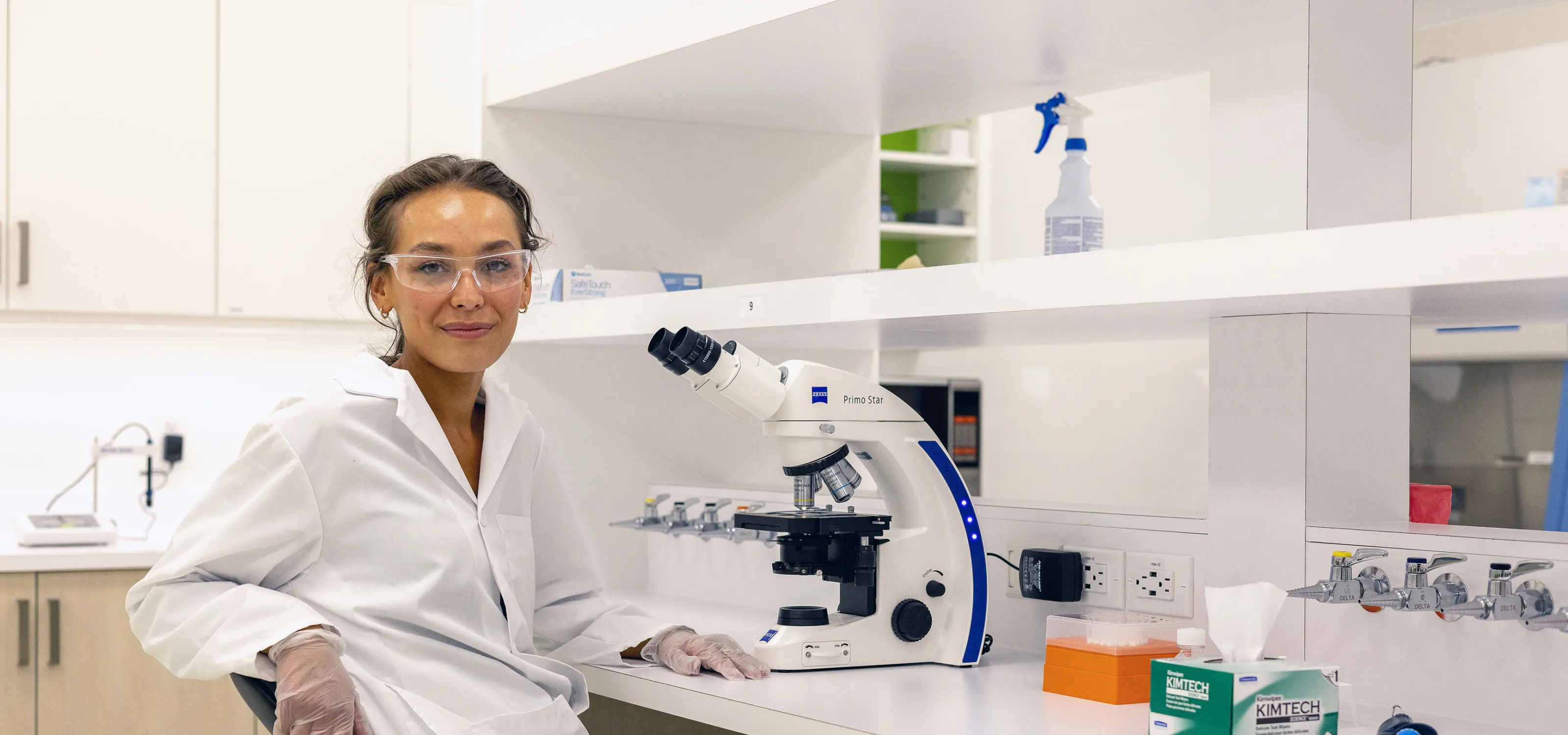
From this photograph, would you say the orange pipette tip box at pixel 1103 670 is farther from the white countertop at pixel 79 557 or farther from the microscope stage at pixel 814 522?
the white countertop at pixel 79 557

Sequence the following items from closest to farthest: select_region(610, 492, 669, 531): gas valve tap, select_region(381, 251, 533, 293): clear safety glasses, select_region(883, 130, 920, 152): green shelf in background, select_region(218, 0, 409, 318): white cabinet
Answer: select_region(381, 251, 533, 293): clear safety glasses → select_region(610, 492, 669, 531): gas valve tap → select_region(218, 0, 409, 318): white cabinet → select_region(883, 130, 920, 152): green shelf in background

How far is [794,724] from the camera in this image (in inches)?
57.9

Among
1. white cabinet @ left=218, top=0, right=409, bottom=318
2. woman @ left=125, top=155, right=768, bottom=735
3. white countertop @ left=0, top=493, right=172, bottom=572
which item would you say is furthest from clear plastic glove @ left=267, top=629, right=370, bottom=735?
white cabinet @ left=218, top=0, right=409, bottom=318

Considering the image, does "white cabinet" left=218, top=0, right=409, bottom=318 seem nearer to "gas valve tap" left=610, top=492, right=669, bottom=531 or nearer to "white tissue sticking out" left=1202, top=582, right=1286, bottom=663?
"gas valve tap" left=610, top=492, right=669, bottom=531

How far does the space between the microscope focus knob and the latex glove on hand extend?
0.20 m

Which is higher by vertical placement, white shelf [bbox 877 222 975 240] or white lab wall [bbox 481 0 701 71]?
white lab wall [bbox 481 0 701 71]

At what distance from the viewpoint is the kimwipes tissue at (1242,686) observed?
1.24m

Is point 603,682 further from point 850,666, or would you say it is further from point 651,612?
point 651,612

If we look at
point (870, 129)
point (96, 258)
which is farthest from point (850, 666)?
point (96, 258)

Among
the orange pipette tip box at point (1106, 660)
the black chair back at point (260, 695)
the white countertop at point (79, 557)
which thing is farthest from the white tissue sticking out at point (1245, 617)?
the white countertop at point (79, 557)

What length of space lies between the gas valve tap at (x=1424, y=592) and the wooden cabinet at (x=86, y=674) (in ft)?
8.44

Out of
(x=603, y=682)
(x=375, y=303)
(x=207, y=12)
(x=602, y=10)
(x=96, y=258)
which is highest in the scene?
(x=207, y=12)

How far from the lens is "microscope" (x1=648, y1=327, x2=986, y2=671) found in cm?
171

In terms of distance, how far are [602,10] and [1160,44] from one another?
1255mm
